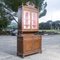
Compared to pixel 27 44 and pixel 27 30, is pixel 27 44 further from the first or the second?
pixel 27 30

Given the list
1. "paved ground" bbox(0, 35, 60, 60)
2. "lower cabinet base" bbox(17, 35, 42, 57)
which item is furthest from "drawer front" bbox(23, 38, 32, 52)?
"paved ground" bbox(0, 35, 60, 60)

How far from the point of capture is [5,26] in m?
32.3

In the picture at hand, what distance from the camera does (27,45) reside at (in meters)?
8.52

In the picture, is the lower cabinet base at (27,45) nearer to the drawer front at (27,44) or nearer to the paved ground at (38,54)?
the drawer front at (27,44)

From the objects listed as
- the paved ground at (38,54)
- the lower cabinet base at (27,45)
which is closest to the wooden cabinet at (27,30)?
the lower cabinet base at (27,45)

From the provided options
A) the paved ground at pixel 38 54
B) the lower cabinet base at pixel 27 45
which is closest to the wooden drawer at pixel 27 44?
the lower cabinet base at pixel 27 45

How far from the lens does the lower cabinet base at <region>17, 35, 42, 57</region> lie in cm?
837

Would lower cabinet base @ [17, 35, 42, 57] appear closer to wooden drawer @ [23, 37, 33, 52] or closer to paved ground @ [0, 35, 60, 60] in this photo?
wooden drawer @ [23, 37, 33, 52]

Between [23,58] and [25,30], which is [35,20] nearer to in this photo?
[25,30]

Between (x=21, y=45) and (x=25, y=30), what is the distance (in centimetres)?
69

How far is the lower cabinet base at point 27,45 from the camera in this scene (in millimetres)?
8367

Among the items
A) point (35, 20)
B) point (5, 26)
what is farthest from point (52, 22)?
point (35, 20)

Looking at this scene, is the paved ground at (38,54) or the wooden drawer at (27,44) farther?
the wooden drawer at (27,44)

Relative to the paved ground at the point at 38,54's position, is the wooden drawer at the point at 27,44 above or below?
above
